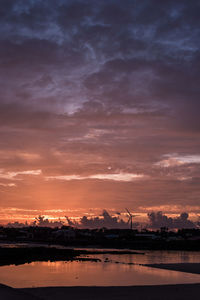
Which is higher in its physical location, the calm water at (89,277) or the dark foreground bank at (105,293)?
the dark foreground bank at (105,293)

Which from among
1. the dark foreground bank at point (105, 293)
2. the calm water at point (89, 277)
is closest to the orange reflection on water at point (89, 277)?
the calm water at point (89, 277)

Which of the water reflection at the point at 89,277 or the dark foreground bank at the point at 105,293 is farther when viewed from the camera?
the water reflection at the point at 89,277

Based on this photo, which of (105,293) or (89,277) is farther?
(89,277)

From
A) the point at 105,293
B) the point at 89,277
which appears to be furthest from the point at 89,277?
the point at 105,293

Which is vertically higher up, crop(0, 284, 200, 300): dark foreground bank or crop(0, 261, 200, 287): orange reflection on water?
crop(0, 284, 200, 300): dark foreground bank

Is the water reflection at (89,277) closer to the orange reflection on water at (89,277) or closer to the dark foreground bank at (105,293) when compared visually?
the orange reflection on water at (89,277)

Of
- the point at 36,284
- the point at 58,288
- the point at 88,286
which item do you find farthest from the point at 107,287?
the point at 36,284

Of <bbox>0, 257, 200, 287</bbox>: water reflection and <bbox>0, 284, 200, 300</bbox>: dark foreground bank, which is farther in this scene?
<bbox>0, 257, 200, 287</bbox>: water reflection

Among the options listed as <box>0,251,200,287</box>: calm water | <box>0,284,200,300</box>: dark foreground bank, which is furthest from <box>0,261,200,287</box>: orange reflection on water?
<box>0,284,200,300</box>: dark foreground bank

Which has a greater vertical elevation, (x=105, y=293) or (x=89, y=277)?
(x=105, y=293)

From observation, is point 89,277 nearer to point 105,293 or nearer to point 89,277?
point 89,277

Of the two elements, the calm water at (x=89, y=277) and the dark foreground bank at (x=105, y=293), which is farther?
the calm water at (x=89, y=277)

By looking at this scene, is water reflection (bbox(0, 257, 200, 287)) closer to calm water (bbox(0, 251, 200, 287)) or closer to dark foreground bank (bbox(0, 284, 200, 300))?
calm water (bbox(0, 251, 200, 287))

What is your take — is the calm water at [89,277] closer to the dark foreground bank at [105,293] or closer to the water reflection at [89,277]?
the water reflection at [89,277]
